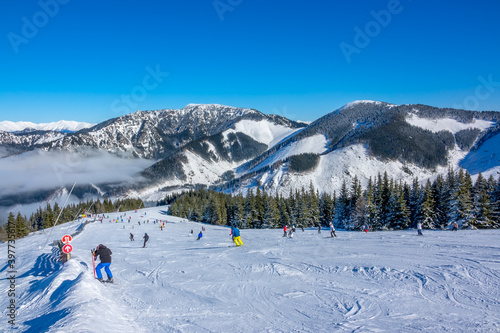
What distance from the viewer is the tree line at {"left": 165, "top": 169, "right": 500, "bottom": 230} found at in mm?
42625

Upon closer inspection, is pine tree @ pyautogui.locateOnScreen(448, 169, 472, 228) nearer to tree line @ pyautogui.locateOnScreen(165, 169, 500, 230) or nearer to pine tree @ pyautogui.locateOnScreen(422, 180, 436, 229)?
tree line @ pyautogui.locateOnScreen(165, 169, 500, 230)

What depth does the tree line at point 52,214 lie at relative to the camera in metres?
70.1

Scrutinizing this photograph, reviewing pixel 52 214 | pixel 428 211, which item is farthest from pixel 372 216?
pixel 52 214

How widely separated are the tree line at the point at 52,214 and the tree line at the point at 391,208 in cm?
4137

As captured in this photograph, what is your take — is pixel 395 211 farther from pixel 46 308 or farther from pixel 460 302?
pixel 46 308

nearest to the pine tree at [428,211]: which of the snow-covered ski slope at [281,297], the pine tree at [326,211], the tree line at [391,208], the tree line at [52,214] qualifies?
the tree line at [391,208]

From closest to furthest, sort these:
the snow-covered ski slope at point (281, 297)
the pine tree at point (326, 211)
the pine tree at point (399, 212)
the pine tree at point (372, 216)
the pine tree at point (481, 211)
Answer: the snow-covered ski slope at point (281, 297), the pine tree at point (481, 211), the pine tree at point (399, 212), the pine tree at point (372, 216), the pine tree at point (326, 211)

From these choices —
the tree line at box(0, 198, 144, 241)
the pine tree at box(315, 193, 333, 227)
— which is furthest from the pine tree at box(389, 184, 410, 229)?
the tree line at box(0, 198, 144, 241)

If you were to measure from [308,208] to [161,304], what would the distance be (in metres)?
64.1

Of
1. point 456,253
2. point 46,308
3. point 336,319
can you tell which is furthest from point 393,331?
point 456,253

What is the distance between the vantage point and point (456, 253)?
1598 cm

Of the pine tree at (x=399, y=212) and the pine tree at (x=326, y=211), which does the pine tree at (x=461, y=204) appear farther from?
the pine tree at (x=326, y=211)

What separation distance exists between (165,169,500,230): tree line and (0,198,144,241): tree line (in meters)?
41.4

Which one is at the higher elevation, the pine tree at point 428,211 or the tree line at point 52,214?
the pine tree at point 428,211
